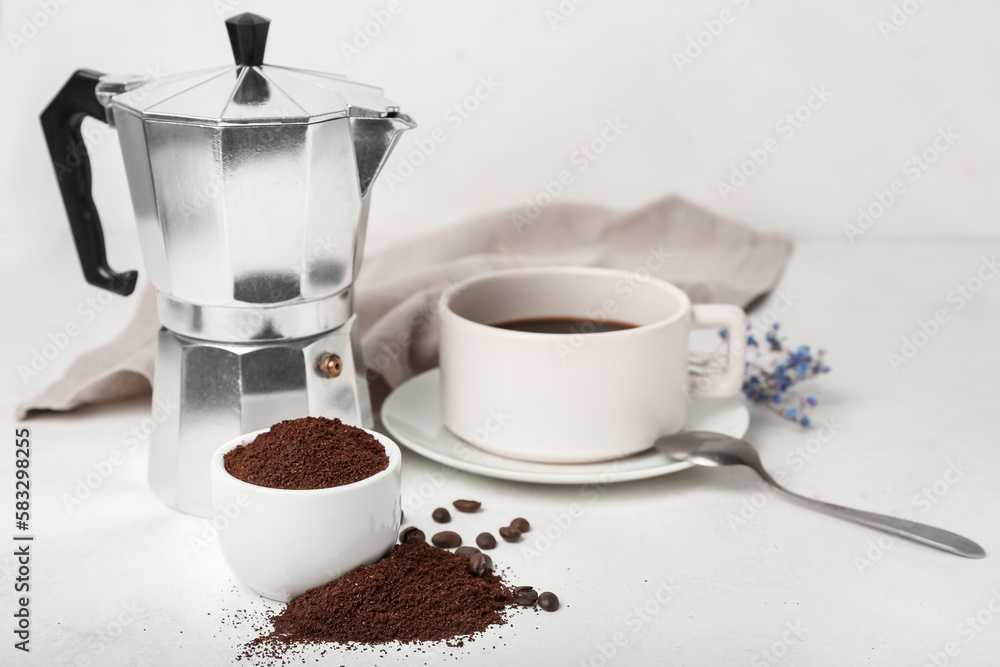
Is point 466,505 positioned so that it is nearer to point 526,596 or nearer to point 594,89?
point 526,596

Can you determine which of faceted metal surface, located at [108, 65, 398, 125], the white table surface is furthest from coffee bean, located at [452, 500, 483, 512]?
faceted metal surface, located at [108, 65, 398, 125]

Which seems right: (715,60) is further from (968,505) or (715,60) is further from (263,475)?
(263,475)

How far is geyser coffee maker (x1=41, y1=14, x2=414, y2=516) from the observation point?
83 centimetres

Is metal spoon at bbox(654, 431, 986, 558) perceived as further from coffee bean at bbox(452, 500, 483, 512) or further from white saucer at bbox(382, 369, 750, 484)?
coffee bean at bbox(452, 500, 483, 512)

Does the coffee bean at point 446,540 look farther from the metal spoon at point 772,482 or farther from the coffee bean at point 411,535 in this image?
the metal spoon at point 772,482

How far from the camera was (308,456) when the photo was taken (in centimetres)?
78

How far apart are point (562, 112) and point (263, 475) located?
3.74 ft

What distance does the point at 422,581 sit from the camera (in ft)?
2.57

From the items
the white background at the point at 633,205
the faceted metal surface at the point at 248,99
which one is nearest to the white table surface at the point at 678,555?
the white background at the point at 633,205

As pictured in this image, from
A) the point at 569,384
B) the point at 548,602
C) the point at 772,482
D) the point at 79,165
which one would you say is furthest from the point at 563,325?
the point at 79,165

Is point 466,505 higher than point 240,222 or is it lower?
lower

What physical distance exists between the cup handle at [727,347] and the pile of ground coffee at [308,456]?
393mm

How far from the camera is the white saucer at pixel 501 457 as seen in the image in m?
0.94

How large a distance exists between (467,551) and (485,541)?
42 millimetres
